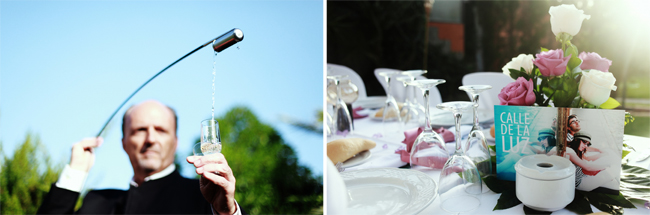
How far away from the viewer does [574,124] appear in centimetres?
38

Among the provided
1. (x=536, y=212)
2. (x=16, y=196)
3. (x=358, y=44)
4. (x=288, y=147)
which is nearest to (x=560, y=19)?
(x=536, y=212)

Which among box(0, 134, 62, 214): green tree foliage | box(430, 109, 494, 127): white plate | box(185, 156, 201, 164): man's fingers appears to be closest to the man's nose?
box(0, 134, 62, 214): green tree foliage

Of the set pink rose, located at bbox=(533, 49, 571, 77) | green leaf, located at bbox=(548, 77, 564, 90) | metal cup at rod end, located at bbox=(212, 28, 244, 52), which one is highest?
metal cup at rod end, located at bbox=(212, 28, 244, 52)

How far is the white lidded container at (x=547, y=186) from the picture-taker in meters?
0.32

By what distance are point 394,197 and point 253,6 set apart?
2.40ft

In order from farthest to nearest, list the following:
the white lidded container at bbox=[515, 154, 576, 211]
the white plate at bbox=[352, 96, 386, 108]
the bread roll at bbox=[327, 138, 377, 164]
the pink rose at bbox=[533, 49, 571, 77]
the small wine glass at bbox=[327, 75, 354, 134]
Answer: the white plate at bbox=[352, 96, 386, 108] → the small wine glass at bbox=[327, 75, 354, 134] → the bread roll at bbox=[327, 138, 377, 164] → the pink rose at bbox=[533, 49, 571, 77] → the white lidded container at bbox=[515, 154, 576, 211]

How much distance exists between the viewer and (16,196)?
3.25ft

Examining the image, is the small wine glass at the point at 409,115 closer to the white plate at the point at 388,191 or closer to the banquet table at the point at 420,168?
the banquet table at the point at 420,168

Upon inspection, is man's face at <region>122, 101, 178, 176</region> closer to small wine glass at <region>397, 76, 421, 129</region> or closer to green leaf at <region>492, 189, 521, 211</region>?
small wine glass at <region>397, 76, 421, 129</region>

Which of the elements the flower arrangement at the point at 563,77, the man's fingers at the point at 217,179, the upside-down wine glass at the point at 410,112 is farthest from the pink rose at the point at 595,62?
the man's fingers at the point at 217,179

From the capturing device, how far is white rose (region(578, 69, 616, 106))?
39cm

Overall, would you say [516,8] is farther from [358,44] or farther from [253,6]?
[253,6]

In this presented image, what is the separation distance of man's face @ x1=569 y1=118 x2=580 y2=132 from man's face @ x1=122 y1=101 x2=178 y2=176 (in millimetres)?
919

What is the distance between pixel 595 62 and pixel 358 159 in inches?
13.8
